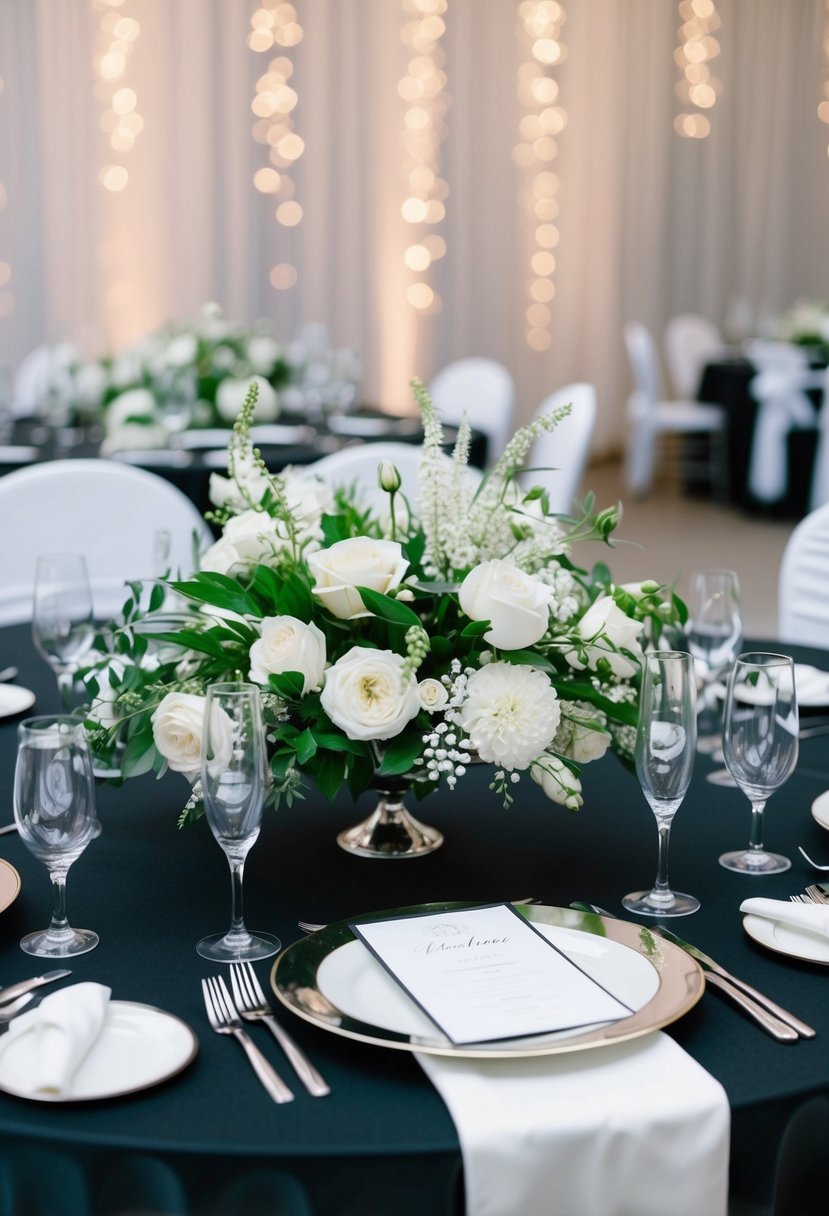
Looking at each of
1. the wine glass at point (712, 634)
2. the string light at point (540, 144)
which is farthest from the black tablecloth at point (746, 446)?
the wine glass at point (712, 634)

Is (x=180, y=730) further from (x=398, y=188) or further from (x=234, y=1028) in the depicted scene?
(x=398, y=188)

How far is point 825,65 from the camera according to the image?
34.0 ft

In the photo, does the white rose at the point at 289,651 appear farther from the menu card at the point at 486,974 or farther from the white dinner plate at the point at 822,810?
the white dinner plate at the point at 822,810

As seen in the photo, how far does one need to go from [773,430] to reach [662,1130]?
6956 millimetres

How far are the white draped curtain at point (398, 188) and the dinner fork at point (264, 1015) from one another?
6.00 metres

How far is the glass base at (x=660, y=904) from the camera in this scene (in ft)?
4.25

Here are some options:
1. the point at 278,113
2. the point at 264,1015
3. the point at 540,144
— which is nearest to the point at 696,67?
the point at 540,144

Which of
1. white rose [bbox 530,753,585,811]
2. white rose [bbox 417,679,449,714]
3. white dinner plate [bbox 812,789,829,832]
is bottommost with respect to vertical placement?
white dinner plate [bbox 812,789,829,832]

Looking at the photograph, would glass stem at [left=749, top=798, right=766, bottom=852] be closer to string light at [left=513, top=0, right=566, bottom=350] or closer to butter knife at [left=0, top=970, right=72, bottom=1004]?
butter knife at [left=0, top=970, right=72, bottom=1004]

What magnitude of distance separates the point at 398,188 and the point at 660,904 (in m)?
7.63

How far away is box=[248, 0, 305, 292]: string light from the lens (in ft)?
25.7

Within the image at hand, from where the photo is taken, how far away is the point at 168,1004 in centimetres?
112

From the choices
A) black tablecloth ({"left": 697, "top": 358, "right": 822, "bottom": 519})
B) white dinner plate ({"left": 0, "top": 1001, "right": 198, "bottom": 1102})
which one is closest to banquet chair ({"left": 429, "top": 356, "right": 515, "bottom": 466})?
black tablecloth ({"left": 697, "top": 358, "right": 822, "bottom": 519})

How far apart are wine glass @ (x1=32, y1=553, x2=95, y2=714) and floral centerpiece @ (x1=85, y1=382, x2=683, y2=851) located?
0.22m
